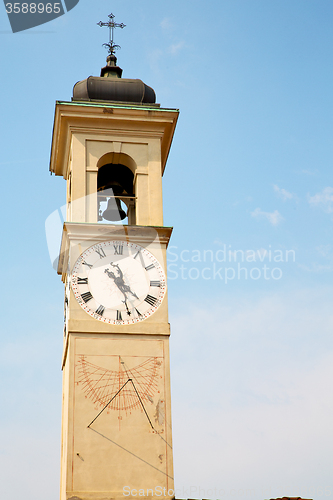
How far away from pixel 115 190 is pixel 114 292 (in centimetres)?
416

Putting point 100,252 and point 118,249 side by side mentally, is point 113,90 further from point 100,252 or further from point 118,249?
point 100,252

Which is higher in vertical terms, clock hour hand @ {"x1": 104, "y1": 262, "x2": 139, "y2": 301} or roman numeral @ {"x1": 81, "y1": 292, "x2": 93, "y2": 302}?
clock hour hand @ {"x1": 104, "y1": 262, "x2": 139, "y2": 301}

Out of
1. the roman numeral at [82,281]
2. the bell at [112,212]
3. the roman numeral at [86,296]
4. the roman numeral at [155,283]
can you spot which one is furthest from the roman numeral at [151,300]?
the bell at [112,212]

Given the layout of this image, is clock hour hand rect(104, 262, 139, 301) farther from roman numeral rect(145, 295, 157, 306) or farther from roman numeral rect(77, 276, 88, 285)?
roman numeral rect(77, 276, 88, 285)

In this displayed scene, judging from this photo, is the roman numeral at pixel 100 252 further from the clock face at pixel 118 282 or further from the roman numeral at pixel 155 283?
the roman numeral at pixel 155 283

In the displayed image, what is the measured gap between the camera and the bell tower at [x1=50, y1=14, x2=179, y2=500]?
729 inches

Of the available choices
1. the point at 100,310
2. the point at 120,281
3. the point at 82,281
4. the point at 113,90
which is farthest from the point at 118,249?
the point at 113,90

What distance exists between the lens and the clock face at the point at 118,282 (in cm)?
2012

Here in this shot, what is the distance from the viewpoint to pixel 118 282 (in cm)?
2050

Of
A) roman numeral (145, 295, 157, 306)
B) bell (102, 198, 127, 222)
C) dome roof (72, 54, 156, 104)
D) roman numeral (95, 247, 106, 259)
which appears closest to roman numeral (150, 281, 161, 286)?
roman numeral (145, 295, 157, 306)

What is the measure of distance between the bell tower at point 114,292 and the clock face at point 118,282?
0.07 ft

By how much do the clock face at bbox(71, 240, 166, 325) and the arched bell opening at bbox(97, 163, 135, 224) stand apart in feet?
8.44

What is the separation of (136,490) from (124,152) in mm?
8214

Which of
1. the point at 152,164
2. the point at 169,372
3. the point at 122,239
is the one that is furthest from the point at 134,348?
the point at 152,164
